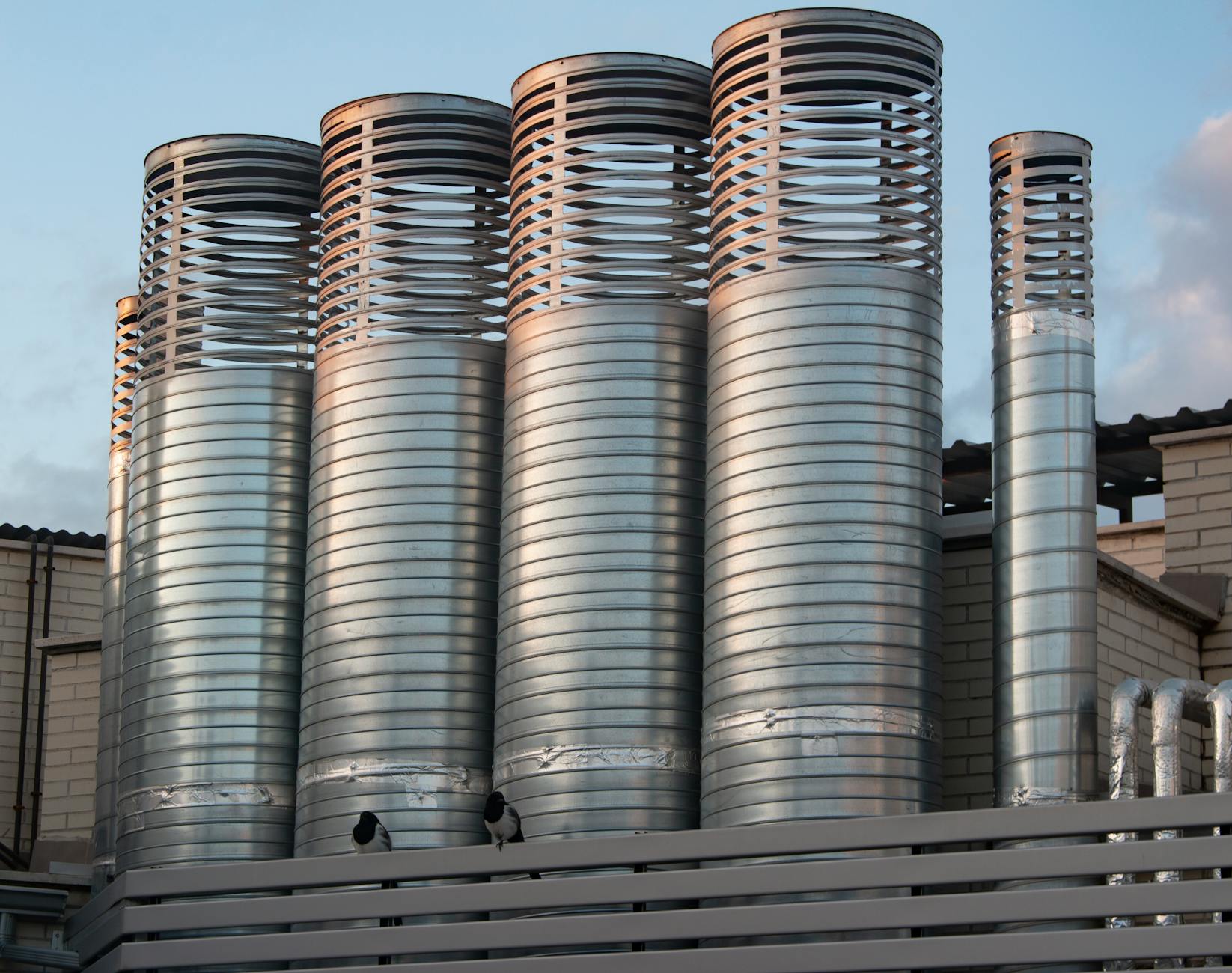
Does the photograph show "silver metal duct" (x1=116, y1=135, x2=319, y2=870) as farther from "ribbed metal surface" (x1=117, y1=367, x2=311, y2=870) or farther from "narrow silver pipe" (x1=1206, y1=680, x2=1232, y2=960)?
"narrow silver pipe" (x1=1206, y1=680, x2=1232, y2=960)

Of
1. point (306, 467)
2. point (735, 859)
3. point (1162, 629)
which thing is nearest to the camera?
point (735, 859)

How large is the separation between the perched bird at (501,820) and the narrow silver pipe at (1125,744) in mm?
6663

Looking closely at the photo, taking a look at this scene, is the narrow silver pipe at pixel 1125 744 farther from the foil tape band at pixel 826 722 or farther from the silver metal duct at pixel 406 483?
the silver metal duct at pixel 406 483

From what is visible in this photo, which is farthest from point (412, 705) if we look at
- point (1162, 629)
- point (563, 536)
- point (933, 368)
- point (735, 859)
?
point (1162, 629)

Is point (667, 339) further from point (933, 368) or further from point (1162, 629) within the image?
point (1162, 629)

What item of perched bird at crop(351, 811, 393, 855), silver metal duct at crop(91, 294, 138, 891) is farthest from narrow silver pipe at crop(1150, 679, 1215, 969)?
silver metal duct at crop(91, 294, 138, 891)

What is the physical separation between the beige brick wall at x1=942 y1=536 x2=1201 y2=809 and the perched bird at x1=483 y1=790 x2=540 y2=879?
5690 mm

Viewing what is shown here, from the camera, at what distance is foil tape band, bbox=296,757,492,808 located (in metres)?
29.3

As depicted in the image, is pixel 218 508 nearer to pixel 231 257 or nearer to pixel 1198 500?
pixel 231 257

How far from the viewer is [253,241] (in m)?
33.8

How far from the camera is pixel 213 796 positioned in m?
31.6

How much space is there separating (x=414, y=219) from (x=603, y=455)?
16.6 ft

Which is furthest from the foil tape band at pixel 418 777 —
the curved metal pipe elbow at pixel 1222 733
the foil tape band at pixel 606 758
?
the curved metal pipe elbow at pixel 1222 733

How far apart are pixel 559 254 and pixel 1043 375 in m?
6.50
